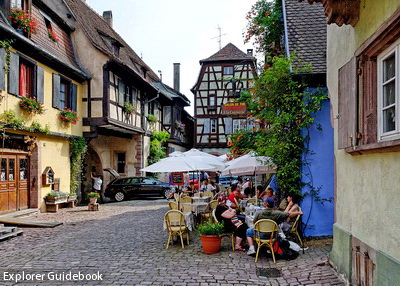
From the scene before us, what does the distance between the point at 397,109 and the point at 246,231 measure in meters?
4.42

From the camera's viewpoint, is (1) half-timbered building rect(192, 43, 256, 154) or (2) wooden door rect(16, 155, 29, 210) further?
(1) half-timbered building rect(192, 43, 256, 154)

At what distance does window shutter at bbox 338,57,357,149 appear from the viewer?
4910mm

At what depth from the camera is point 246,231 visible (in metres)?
7.55

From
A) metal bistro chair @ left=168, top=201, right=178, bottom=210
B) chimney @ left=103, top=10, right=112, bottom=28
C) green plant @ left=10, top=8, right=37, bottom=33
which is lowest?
metal bistro chair @ left=168, top=201, right=178, bottom=210

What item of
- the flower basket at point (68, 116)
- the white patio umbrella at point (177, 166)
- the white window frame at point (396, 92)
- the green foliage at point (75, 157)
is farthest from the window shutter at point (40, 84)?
the white window frame at point (396, 92)

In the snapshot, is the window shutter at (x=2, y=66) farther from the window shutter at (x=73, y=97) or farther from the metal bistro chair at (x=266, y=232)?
the metal bistro chair at (x=266, y=232)

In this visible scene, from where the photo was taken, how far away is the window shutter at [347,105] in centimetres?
491

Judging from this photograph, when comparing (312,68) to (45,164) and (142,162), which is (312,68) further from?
(142,162)

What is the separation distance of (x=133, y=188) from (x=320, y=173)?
41.4 ft

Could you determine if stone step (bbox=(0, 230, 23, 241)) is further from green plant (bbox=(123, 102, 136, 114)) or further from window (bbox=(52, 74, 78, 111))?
green plant (bbox=(123, 102, 136, 114))

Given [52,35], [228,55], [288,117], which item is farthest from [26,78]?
[228,55]

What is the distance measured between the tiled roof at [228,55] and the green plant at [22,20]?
2295 centimetres

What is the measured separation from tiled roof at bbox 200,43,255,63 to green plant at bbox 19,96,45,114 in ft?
76.1

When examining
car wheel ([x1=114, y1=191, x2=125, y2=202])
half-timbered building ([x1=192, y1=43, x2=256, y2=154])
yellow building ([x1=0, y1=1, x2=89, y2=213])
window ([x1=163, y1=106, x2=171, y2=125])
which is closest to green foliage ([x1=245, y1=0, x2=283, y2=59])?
yellow building ([x1=0, y1=1, x2=89, y2=213])
